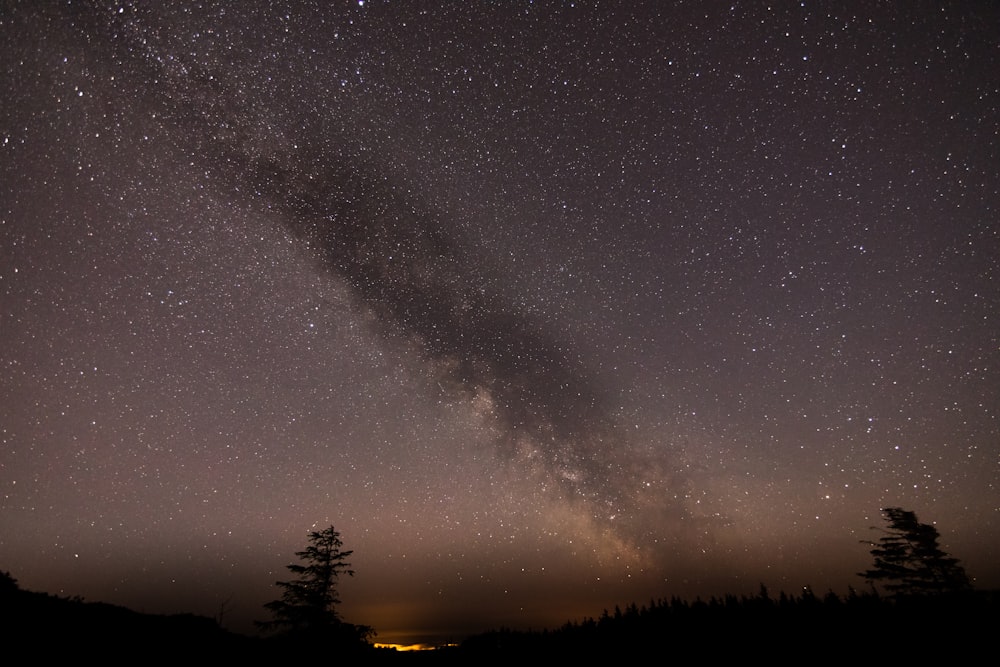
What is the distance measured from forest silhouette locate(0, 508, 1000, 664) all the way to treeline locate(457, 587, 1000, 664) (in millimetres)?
28

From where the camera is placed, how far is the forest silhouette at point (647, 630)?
895 centimetres

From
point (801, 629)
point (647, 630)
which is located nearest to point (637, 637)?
point (647, 630)

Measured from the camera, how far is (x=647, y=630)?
13844mm

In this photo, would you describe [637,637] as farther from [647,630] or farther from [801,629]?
[801,629]

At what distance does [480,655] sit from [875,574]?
20914mm

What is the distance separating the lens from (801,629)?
1030 centimetres

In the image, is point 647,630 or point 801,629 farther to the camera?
point 647,630

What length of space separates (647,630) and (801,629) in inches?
189

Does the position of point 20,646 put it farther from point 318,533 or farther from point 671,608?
point 671,608

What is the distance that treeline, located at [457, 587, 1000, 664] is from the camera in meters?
8.55

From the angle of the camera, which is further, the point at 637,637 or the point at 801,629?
the point at 637,637

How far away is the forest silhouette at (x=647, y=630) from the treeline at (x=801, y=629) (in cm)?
3

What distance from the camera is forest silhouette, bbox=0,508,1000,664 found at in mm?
8945

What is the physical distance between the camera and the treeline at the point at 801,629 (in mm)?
8547
